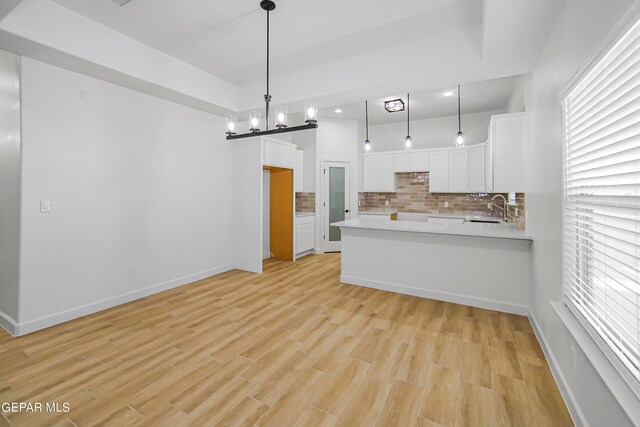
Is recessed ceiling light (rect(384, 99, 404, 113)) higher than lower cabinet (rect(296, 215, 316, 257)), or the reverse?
recessed ceiling light (rect(384, 99, 404, 113))

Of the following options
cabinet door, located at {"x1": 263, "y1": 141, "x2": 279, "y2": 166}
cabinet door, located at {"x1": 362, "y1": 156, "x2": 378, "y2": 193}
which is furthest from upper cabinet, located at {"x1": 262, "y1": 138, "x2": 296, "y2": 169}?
cabinet door, located at {"x1": 362, "y1": 156, "x2": 378, "y2": 193}

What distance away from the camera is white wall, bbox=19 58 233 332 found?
2910mm

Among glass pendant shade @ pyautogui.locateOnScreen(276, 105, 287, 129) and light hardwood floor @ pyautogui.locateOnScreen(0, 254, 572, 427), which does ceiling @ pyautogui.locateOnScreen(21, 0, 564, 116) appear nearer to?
glass pendant shade @ pyautogui.locateOnScreen(276, 105, 287, 129)

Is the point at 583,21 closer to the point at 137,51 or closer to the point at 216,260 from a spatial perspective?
the point at 137,51

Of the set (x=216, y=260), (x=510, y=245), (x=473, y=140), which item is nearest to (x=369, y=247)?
(x=510, y=245)

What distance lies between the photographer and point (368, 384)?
2094mm

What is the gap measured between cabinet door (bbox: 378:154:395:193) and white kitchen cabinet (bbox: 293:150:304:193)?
1836 mm

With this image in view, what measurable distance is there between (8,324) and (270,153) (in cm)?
396

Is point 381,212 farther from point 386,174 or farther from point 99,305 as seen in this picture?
point 99,305

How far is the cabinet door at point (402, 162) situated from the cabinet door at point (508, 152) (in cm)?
292

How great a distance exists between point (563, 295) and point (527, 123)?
2023 mm

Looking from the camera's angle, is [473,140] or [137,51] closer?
[137,51]

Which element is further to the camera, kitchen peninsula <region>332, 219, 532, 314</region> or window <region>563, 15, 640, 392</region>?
kitchen peninsula <region>332, 219, 532, 314</region>

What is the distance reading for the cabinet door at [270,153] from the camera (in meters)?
5.19
